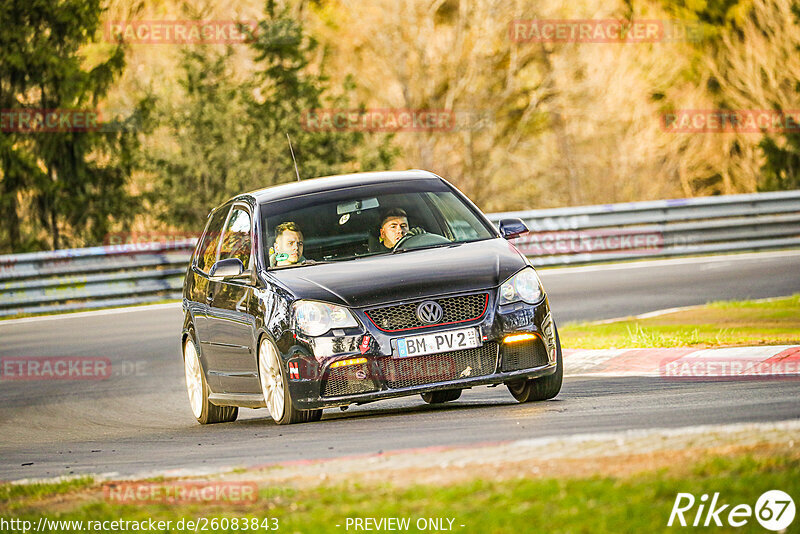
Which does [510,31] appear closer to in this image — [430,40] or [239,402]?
[430,40]

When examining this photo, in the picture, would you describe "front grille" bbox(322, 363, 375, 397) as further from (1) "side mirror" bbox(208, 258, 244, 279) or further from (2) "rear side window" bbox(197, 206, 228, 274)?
(2) "rear side window" bbox(197, 206, 228, 274)

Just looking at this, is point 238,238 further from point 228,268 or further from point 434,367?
point 434,367

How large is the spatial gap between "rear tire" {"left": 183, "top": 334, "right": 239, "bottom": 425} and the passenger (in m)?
1.42

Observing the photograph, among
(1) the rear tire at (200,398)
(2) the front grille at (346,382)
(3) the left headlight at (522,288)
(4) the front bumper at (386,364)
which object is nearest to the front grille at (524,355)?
(4) the front bumper at (386,364)

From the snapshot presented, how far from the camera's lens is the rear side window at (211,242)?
10.9 m

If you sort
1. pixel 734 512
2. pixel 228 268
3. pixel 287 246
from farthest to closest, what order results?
1. pixel 287 246
2. pixel 228 268
3. pixel 734 512

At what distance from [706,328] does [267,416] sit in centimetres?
477

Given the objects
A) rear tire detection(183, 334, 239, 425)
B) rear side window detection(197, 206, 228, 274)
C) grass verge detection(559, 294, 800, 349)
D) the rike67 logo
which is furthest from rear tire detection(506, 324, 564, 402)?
the rike67 logo

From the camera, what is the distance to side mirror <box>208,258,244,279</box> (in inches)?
377

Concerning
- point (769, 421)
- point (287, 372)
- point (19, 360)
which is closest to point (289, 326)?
point (287, 372)

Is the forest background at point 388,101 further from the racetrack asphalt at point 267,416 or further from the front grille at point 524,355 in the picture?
the front grille at point 524,355

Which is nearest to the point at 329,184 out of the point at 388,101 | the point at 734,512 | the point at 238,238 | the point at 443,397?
the point at 238,238

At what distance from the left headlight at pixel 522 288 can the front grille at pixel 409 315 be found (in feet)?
0.86

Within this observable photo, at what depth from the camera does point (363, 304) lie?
8.62 metres
